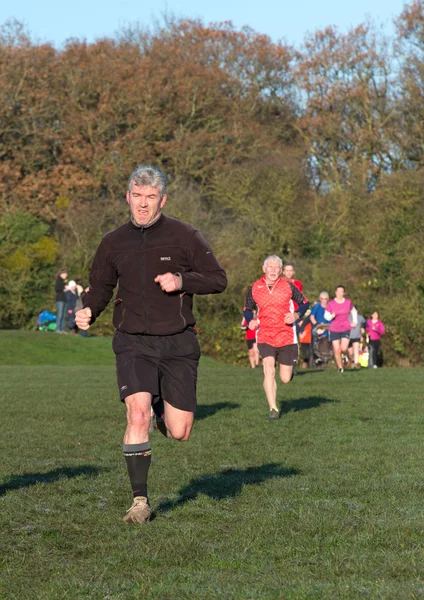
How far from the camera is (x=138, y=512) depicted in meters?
6.89

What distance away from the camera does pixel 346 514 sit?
7117mm

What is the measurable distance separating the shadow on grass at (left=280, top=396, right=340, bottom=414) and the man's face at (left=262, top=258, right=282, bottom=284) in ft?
6.21

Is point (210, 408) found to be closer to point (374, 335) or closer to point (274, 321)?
point (274, 321)

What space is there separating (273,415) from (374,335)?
736 inches

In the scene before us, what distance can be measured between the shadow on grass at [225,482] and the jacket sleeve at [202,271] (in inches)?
58.9

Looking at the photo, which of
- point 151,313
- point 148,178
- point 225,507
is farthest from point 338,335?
point 148,178

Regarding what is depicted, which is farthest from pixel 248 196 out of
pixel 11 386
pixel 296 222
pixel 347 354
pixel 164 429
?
pixel 164 429

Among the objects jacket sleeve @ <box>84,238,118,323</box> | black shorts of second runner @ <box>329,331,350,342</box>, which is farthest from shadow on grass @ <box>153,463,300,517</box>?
black shorts of second runner @ <box>329,331,350,342</box>

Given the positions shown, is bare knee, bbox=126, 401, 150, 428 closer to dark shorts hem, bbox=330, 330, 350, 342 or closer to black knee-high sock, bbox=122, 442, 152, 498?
black knee-high sock, bbox=122, 442, 152, 498

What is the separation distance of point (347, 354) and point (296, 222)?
1486 cm

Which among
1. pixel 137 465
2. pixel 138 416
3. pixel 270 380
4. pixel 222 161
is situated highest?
pixel 222 161

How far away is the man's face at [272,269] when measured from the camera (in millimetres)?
14109

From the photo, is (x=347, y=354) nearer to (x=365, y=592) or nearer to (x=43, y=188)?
(x=43, y=188)

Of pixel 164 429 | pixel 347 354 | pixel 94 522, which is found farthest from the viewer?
pixel 347 354
